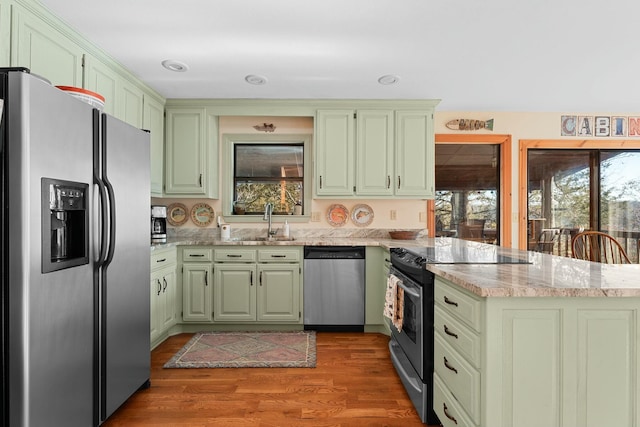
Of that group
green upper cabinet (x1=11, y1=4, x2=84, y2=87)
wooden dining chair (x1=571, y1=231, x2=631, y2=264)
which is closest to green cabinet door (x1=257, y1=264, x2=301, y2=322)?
green upper cabinet (x1=11, y1=4, x2=84, y2=87)

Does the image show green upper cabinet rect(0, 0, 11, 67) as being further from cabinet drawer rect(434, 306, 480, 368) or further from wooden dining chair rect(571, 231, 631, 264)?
wooden dining chair rect(571, 231, 631, 264)

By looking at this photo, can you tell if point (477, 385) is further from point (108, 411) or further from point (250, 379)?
point (108, 411)

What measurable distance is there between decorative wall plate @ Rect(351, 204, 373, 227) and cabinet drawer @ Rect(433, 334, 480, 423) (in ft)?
7.37

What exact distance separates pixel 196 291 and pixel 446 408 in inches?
98.6

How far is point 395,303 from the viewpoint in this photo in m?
2.49

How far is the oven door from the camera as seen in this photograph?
2057 mm

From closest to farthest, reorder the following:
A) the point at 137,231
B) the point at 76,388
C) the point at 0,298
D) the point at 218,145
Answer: the point at 0,298, the point at 76,388, the point at 137,231, the point at 218,145

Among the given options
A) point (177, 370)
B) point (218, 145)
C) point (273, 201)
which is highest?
point (218, 145)

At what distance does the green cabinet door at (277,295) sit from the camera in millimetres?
3514

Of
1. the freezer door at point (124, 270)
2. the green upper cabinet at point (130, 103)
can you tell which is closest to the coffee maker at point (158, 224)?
the green upper cabinet at point (130, 103)

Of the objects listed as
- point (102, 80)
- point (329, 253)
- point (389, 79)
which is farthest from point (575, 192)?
point (102, 80)

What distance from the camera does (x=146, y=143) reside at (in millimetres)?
2311

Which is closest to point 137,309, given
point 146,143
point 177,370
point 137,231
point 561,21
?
point 137,231

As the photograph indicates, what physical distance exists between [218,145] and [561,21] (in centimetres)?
326
